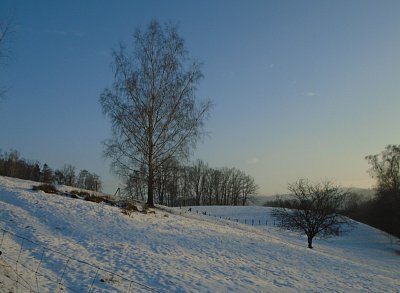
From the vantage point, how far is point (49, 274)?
29.0ft

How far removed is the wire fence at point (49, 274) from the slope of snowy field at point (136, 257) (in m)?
0.02

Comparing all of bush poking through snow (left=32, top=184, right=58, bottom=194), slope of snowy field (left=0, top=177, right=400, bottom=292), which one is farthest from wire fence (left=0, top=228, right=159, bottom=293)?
bush poking through snow (left=32, top=184, right=58, bottom=194)

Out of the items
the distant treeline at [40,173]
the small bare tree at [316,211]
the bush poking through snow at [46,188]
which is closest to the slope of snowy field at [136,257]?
the bush poking through snow at [46,188]

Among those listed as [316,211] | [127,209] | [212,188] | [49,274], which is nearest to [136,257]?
[49,274]

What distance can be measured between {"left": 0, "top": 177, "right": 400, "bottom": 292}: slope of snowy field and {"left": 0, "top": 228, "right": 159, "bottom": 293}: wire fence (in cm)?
2

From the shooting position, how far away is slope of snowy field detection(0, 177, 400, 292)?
9148 mm

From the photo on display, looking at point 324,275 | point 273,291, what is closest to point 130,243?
point 273,291

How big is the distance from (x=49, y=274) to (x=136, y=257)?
140 inches

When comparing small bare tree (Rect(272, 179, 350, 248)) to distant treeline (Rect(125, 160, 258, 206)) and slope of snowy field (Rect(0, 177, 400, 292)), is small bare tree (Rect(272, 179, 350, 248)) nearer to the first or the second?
slope of snowy field (Rect(0, 177, 400, 292))

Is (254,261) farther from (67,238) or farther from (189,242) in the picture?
(67,238)

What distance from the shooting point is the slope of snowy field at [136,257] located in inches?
360

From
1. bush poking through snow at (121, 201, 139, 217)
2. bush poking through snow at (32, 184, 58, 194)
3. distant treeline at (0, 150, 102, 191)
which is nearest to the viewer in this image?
bush poking through snow at (121, 201, 139, 217)

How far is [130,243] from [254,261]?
16.6 ft

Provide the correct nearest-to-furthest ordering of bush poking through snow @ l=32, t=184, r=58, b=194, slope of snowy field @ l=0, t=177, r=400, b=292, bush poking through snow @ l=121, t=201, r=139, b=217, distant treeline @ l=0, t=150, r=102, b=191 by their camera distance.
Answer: slope of snowy field @ l=0, t=177, r=400, b=292, bush poking through snow @ l=121, t=201, r=139, b=217, bush poking through snow @ l=32, t=184, r=58, b=194, distant treeline @ l=0, t=150, r=102, b=191
